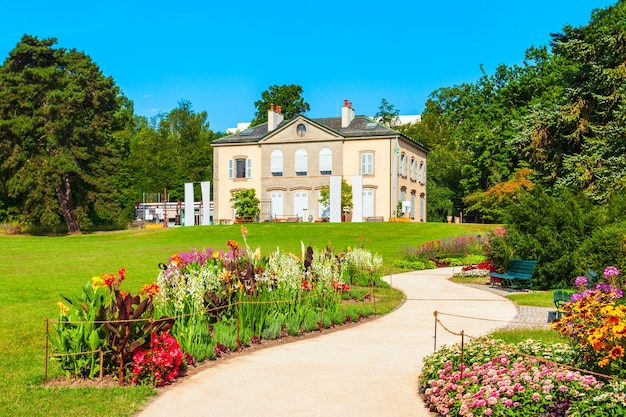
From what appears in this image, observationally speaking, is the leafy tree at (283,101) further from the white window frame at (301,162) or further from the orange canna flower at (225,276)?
the orange canna flower at (225,276)

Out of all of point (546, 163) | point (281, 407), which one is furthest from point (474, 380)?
point (546, 163)

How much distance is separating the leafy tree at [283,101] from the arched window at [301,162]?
19111mm

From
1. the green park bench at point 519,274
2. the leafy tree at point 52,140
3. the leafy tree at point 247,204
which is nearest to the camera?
the green park bench at point 519,274

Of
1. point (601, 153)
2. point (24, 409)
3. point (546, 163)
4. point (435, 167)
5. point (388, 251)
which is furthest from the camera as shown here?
point (435, 167)

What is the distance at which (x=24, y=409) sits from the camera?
250 inches

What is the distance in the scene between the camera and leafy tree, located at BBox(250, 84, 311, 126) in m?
74.0

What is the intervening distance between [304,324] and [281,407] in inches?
170

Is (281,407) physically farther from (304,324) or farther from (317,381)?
(304,324)

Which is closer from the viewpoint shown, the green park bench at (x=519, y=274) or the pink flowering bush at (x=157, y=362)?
the pink flowering bush at (x=157, y=362)

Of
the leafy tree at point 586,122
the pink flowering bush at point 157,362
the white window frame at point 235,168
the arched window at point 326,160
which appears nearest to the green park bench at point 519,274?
the leafy tree at point 586,122

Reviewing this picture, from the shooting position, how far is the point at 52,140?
49969 mm

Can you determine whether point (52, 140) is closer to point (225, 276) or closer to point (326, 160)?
point (326, 160)

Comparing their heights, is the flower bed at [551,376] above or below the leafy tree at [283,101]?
below

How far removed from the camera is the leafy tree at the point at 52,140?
163 ft
